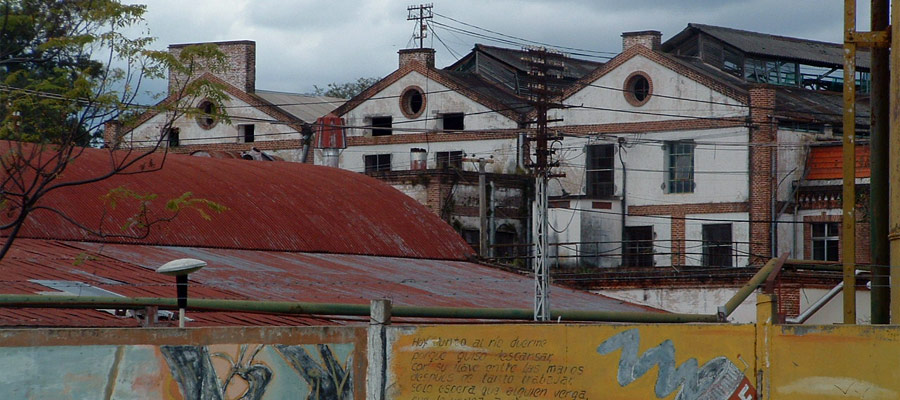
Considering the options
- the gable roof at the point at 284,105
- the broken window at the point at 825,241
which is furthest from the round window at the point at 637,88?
the gable roof at the point at 284,105

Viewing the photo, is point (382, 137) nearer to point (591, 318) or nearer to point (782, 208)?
point (782, 208)

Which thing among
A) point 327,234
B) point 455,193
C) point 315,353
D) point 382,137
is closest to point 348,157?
point 382,137

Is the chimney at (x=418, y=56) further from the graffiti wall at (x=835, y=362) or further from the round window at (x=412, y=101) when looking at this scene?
the graffiti wall at (x=835, y=362)

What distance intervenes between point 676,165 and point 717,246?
3.46 m

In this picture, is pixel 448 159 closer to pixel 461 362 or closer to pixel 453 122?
pixel 453 122

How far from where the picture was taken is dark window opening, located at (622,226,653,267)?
46125 mm

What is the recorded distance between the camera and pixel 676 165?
46188 mm

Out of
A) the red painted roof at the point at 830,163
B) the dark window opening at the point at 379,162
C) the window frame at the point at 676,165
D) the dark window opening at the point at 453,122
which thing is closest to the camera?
the red painted roof at the point at 830,163

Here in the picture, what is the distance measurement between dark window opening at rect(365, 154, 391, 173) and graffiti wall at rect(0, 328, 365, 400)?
41.1 metres

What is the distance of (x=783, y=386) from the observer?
8609 mm

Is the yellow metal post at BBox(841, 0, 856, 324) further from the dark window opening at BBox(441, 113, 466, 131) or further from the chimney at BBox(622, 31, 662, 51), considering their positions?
the dark window opening at BBox(441, 113, 466, 131)

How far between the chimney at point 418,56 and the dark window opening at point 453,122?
2209mm

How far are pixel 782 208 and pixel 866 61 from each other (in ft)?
42.6

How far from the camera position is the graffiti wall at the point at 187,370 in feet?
30.8
